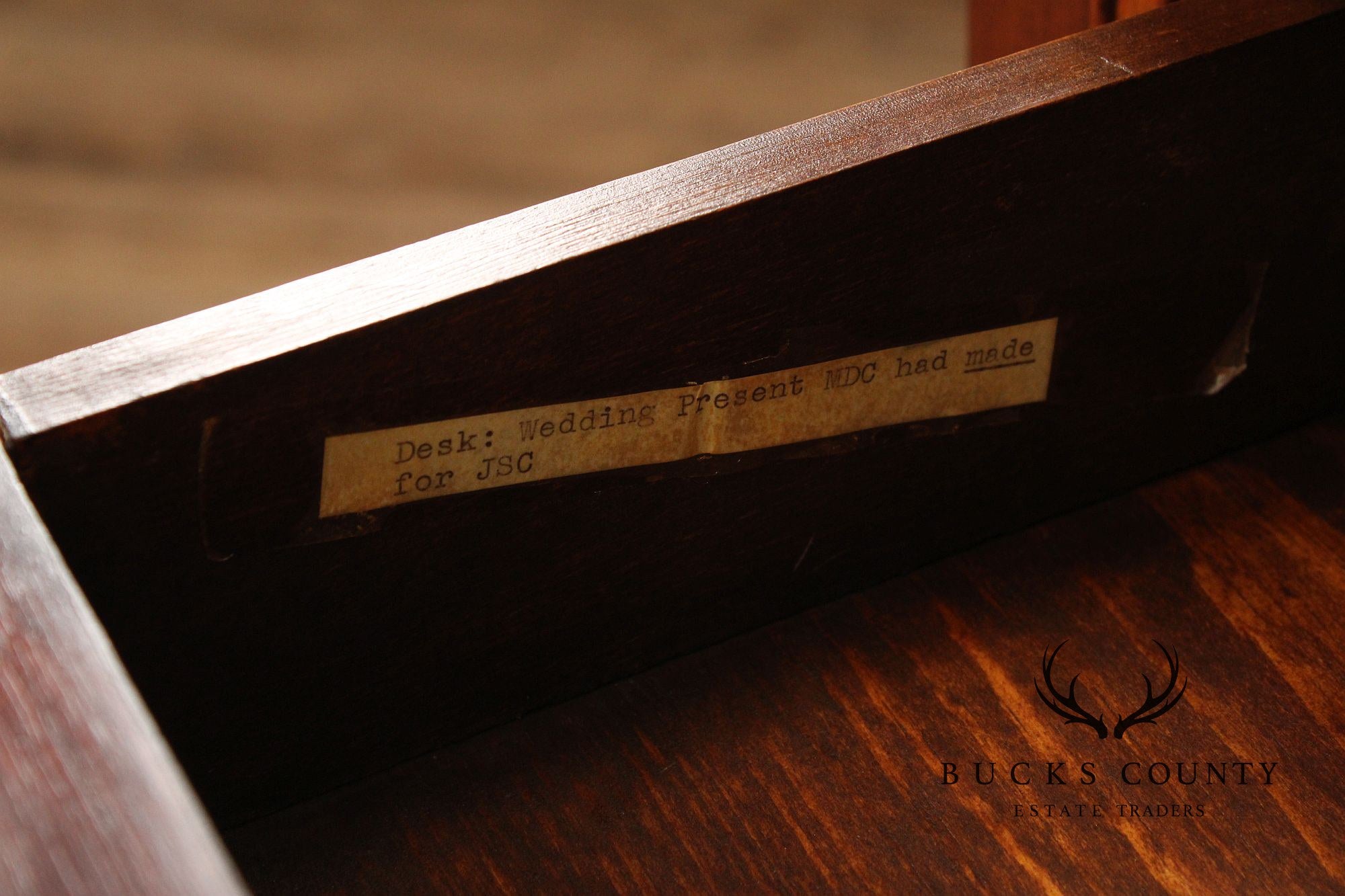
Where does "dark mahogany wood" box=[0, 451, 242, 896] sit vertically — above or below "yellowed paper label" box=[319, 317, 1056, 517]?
above

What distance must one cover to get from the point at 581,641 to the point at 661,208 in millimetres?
160

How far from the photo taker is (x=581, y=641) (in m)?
0.48

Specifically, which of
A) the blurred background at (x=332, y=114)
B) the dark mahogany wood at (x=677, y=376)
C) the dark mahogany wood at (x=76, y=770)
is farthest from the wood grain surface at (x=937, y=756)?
the blurred background at (x=332, y=114)

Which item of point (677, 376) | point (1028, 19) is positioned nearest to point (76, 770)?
point (677, 376)

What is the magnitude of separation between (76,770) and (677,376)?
22 centimetres

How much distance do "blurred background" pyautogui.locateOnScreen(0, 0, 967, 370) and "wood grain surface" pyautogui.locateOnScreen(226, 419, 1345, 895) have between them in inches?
40.6

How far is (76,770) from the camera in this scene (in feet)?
0.96

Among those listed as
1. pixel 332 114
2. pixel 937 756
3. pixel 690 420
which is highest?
pixel 690 420

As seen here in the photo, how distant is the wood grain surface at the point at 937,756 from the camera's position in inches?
17.4

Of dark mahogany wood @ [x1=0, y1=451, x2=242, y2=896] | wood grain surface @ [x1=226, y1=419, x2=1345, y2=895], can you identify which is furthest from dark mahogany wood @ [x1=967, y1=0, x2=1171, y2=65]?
dark mahogany wood @ [x1=0, y1=451, x2=242, y2=896]

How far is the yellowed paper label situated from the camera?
16.0 inches

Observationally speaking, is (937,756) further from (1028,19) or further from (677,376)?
(1028,19)

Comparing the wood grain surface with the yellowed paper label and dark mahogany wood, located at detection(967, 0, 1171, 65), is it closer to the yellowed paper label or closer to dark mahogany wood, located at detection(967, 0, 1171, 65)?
the yellowed paper label

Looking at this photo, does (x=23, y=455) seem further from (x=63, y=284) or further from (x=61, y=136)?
(x=61, y=136)
